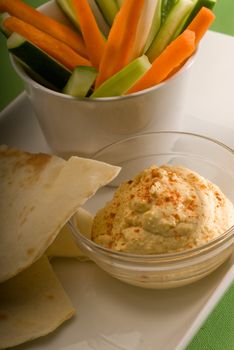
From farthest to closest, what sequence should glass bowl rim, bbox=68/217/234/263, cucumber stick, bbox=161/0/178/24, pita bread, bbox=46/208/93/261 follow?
cucumber stick, bbox=161/0/178/24, pita bread, bbox=46/208/93/261, glass bowl rim, bbox=68/217/234/263

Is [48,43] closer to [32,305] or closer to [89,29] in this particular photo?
[89,29]

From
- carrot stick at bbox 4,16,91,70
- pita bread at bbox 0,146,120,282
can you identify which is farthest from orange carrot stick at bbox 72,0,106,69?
pita bread at bbox 0,146,120,282

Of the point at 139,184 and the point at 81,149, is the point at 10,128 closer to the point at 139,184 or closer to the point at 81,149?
the point at 81,149

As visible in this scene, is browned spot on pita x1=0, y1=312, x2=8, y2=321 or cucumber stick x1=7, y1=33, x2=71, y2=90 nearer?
browned spot on pita x1=0, y1=312, x2=8, y2=321

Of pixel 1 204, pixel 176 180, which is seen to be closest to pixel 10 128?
pixel 1 204

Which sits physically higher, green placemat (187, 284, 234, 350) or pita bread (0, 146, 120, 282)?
pita bread (0, 146, 120, 282)

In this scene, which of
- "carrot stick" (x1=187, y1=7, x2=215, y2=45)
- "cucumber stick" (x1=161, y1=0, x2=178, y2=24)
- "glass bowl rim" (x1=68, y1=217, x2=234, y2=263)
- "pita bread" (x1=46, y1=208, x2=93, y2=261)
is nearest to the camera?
"glass bowl rim" (x1=68, y1=217, x2=234, y2=263)

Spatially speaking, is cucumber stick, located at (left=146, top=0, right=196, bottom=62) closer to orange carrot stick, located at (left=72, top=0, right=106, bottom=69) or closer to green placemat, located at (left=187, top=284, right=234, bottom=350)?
orange carrot stick, located at (left=72, top=0, right=106, bottom=69)

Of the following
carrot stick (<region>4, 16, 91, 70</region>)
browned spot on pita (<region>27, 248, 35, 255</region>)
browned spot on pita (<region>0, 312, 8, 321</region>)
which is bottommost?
browned spot on pita (<region>0, 312, 8, 321</region>)
